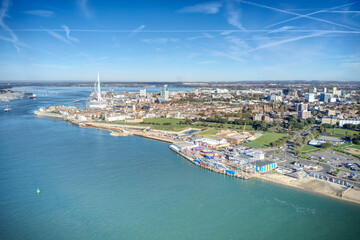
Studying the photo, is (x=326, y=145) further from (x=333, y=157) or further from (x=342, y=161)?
(x=342, y=161)

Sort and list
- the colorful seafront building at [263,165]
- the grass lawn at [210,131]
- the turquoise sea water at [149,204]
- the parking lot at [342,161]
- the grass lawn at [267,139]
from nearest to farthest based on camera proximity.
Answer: the turquoise sea water at [149,204] < the parking lot at [342,161] < the colorful seafront building at [263,165] < the grass lawn at [267,139] < the grass lawn at [210,131]

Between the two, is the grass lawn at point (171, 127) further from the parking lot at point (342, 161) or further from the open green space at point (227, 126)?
the parking lot at point (342, 161)

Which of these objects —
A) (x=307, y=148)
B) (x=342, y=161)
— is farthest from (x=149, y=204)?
(x=307, y=148)

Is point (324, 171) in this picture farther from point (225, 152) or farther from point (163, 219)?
point (163, 219)

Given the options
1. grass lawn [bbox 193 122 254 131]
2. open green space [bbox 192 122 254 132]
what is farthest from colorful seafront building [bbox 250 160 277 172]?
grass lawn [bbox 193 122 254 131]

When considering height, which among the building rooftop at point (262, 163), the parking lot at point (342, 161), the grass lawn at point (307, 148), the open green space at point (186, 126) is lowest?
the parking lot at point (342, 161)

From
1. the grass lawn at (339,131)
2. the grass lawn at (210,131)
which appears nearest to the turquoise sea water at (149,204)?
the grass lawn at (210,131)
